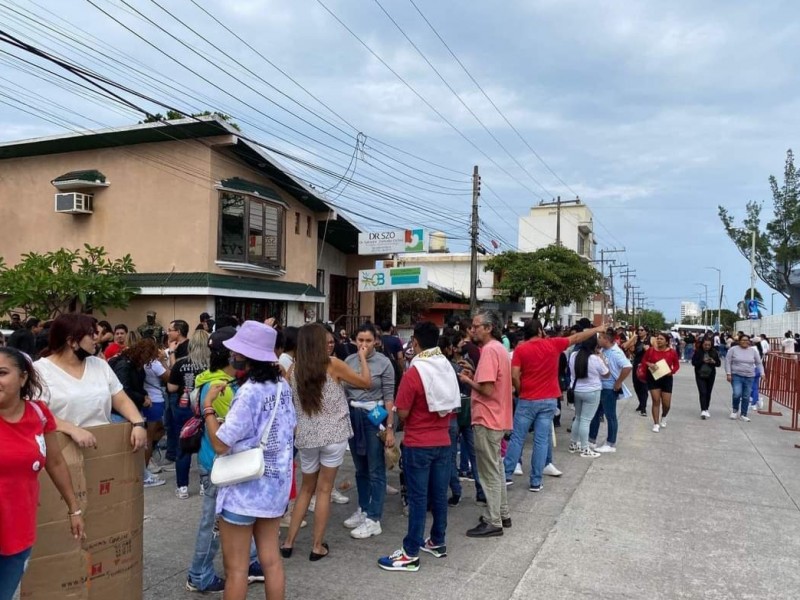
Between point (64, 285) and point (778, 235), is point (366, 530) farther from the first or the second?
point (778, 235)

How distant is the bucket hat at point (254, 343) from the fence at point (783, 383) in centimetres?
1077

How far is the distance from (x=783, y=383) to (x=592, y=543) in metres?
10.6

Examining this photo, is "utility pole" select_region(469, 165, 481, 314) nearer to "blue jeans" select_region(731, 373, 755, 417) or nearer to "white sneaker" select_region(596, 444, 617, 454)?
"blue jeans" select_region(731, 373, 755, 417)

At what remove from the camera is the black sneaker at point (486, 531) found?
514 cm

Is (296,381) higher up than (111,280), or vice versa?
(111,280)

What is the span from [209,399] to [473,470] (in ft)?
13.6

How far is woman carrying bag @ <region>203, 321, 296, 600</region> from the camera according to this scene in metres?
3.17

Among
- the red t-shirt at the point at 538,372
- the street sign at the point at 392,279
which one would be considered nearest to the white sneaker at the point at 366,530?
the red t-shirt at the point at 538,372

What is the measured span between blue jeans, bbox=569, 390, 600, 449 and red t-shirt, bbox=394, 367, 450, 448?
4.08m

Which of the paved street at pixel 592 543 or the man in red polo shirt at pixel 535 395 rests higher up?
the man in red polo shirt at pixel 535 395

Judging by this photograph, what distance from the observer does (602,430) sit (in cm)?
1063

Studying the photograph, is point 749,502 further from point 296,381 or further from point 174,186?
point 174,186

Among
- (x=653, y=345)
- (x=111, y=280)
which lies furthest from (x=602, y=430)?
(x=111, y=280)

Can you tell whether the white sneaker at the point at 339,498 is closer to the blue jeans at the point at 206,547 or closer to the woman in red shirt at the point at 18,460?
the blue jeans at the point at 206,547
